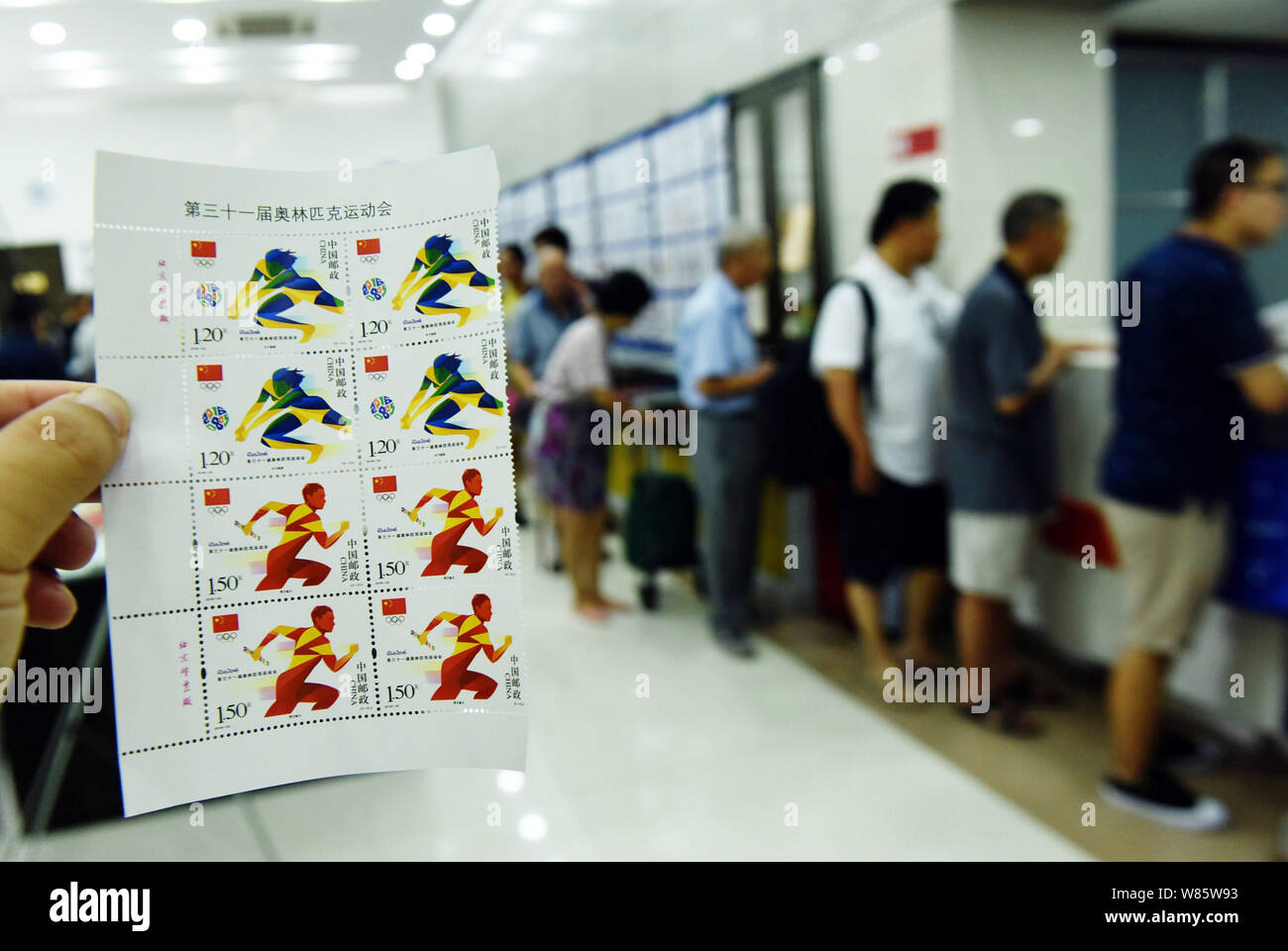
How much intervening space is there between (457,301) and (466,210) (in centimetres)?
6

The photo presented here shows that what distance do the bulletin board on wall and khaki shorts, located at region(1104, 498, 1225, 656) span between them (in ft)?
6.94

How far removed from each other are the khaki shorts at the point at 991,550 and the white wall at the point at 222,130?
2043 millimetres

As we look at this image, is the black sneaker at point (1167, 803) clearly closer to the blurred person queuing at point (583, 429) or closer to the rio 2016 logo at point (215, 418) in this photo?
the blurred person queuing at point (583, 429)

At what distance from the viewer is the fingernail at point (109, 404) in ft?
1.74

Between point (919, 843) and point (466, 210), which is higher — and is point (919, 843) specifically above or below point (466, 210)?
below

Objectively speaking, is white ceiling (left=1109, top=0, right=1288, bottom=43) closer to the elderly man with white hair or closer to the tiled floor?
the elderly man with white hair

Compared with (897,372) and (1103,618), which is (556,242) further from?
(1103,618)

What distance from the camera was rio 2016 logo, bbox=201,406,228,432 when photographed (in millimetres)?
555

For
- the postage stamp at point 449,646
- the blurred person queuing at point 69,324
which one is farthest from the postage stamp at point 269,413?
the blurred person queuing at point 69,324

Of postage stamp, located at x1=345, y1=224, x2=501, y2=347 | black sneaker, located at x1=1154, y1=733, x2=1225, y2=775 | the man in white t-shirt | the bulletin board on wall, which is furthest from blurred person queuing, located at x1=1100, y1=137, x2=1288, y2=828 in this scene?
the bulletin board on wall

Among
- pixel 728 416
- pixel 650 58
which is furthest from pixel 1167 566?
pixel 650 58
